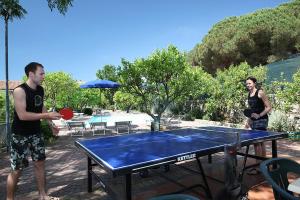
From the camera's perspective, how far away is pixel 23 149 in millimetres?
3955

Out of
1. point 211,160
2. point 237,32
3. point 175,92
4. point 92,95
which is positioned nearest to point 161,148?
point 211,160

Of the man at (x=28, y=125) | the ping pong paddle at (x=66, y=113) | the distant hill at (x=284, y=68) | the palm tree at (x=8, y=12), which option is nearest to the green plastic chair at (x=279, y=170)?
the man at (x=28, y=125)

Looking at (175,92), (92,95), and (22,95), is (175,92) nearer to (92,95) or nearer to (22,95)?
(22,95)

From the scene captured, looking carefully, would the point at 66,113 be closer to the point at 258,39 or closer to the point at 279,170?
the point at 279,170

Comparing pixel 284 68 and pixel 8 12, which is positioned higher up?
pixel 8 12

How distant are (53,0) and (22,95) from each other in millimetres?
4977

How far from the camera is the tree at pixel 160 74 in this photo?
477 inches

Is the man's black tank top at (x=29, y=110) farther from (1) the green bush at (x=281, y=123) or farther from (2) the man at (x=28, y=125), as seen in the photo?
(1) the green bush at (x=281, y=123)

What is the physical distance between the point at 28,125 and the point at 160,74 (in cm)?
876

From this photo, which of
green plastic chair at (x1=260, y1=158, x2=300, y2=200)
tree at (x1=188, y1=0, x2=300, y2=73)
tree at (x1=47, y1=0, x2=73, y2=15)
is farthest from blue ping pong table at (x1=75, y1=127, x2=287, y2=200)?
tree at (x1=188, y1=0, x2=300, y2=73)

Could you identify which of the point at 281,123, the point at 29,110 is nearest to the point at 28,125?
the point at 29,110

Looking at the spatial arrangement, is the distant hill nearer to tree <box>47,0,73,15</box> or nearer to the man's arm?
tree <box>47,0,73,15</box>

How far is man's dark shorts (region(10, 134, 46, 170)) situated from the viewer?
3.89 m

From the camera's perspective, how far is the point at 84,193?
471cm
